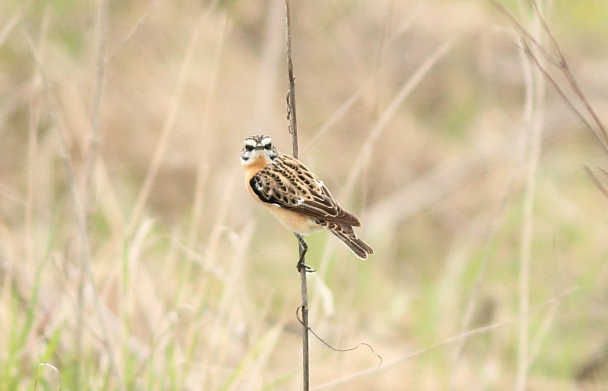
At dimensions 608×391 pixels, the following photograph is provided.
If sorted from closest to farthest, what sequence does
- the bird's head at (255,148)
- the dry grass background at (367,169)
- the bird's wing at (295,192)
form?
the bird's head at (255,148), the bird's wing at (295,192), the dry grass background at (367,169)

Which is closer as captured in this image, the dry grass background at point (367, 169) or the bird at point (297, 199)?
the bird at point (297, 199)

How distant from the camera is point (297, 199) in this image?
2234mm

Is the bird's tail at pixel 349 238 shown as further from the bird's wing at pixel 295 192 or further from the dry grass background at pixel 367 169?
the dry grass background at pixel 367 169

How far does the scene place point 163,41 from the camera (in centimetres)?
776

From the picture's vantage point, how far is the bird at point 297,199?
2.19 m

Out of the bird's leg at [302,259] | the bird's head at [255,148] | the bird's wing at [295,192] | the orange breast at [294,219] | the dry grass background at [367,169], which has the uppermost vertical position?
the bird's head at [255,148]

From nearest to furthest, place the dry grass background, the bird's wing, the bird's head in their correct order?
the bird's head → the bird's wing → the dry grass background

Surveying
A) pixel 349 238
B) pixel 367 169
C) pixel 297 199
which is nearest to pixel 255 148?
pixel 297 199

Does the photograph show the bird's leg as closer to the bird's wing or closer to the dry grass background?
the bird's wing

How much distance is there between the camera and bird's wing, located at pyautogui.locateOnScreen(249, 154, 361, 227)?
2.21 m

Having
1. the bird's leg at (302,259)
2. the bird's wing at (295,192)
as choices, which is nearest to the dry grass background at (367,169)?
the bird's wing at (295,192)

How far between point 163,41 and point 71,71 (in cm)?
82

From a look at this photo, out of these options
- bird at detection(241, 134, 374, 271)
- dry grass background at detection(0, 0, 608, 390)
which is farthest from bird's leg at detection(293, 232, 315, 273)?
dry grass background at detection(0, 0, 608, 390)

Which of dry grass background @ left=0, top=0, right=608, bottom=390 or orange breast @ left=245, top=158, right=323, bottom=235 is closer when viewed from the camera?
orange breast @ left=245, top=158, right=323, bottom=235
